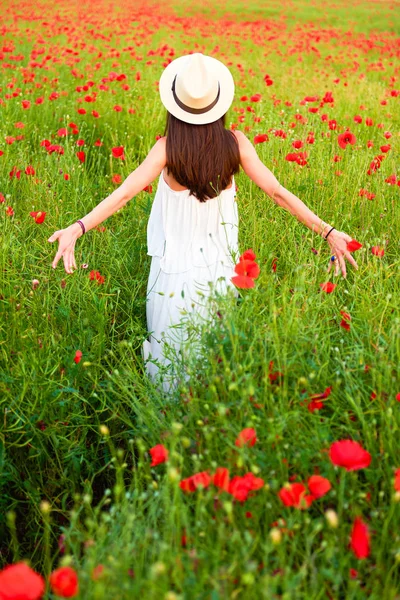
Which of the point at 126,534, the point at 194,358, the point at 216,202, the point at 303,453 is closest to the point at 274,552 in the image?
the point at 303,453

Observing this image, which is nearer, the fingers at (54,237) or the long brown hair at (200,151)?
the fingers at (54,237)

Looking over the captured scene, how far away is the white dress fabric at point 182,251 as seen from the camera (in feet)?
9.90

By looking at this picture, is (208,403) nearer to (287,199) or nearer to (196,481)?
(196,481)

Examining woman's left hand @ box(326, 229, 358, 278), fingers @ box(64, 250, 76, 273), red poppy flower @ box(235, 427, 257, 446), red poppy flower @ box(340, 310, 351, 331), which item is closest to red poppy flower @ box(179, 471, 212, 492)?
red poppy flower @ box(235, 427, 257, 446)

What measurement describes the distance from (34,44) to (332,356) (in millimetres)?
8728

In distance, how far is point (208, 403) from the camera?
2.09 metres

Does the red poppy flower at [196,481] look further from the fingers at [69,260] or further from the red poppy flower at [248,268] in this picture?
the fingers at [69,260]

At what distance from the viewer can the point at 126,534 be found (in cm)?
154

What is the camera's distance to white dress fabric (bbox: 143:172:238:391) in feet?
9.90

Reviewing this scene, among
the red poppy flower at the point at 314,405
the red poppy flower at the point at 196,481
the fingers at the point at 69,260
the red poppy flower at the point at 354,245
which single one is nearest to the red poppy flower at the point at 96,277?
the fingers at the point at 69,260

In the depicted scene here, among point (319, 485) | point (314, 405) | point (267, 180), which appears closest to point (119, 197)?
point (267, 180)

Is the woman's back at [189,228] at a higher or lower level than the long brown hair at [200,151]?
lower

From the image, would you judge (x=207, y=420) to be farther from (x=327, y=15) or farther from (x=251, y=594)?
(x=327, y=15)

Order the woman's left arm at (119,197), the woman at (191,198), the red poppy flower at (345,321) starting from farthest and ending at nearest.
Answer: the woman at (191,198) → the woman's left arm at (119,197) → the red poppy flower at (345,321)
